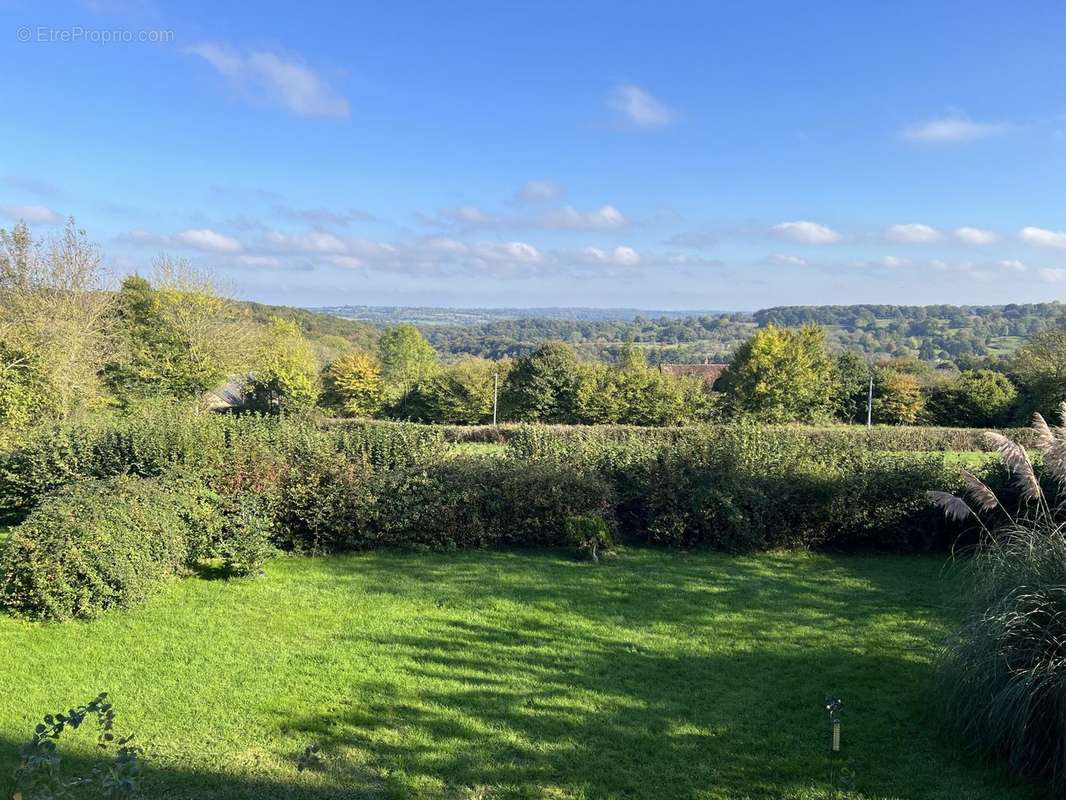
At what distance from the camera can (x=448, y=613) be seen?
640 centimetres

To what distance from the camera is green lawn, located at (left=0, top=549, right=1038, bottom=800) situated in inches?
150

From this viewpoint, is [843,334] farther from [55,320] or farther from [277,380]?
[55,320]

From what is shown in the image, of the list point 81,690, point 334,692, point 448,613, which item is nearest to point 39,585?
point 81,690

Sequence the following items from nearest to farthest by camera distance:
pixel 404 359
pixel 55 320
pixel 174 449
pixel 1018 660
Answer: pixel 1018 660 < pixel 174 449 < pixel 55 320 < pixel 404 359

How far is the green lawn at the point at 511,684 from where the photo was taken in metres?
3.80

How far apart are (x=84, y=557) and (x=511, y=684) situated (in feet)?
13.9

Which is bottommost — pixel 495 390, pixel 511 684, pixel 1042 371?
pixel 511 684

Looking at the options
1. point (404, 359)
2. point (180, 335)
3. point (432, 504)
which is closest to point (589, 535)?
point (432, 504)

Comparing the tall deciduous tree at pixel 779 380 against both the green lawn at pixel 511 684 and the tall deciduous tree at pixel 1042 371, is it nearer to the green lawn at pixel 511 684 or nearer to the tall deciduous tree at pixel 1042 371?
the tall deciduous tree at pixel 1042 371

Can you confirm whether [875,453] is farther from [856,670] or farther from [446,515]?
[446,515]

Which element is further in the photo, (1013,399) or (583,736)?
(1013,399)

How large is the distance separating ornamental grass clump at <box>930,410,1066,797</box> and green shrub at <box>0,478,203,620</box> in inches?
271

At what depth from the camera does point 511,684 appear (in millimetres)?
4895

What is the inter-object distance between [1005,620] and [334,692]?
4.40 meters
